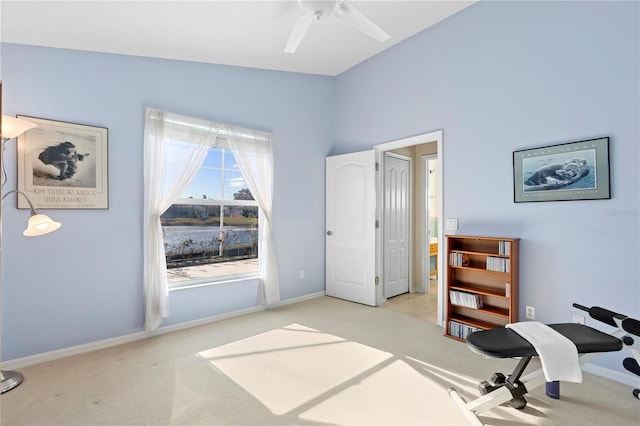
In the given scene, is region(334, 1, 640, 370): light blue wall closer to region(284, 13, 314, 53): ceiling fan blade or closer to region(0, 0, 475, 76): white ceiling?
region(0, 0, 475, 76): white ceiling

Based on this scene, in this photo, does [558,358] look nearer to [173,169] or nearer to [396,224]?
[396,224]

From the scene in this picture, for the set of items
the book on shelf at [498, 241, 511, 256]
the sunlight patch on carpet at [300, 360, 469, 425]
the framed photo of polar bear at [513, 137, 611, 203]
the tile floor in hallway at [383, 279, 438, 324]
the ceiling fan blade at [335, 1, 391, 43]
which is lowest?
the sunlight patch on carpet at [300, 360, 469, 425]

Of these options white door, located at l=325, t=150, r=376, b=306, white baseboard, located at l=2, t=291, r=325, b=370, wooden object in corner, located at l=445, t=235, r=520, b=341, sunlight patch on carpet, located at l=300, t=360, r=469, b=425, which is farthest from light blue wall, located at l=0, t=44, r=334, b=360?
wooden object in corner, located at l=445, t=235, r=520, b=341

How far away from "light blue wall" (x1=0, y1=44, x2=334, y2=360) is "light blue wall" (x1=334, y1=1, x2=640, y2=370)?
215 centimetres

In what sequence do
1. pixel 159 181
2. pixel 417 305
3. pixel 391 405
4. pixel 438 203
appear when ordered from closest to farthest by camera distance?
pixel 391 405
pixel 159 181
pixel 438 203
pixel 417 305

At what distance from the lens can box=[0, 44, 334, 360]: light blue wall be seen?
271 cm

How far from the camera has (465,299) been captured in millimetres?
3275

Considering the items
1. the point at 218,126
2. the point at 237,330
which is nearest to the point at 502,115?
the point at 218,126

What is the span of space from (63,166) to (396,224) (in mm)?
4035

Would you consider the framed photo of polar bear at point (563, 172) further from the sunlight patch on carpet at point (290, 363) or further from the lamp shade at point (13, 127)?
the lamp shade at point (13, 127)

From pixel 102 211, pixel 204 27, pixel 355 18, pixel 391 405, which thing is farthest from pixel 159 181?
pixel 391 405

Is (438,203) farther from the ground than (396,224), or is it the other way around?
(438,203)

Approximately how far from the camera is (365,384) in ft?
7.99

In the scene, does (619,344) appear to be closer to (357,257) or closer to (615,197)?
(615,197)
